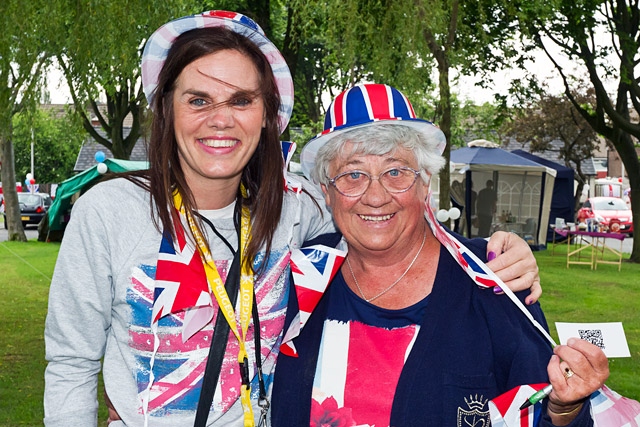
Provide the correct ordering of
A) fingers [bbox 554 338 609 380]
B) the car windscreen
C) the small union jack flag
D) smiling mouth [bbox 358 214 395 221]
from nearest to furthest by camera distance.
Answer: fingers [bbox 554 338 609 380] < the small union jack flag < smiling mouth [bbox 358 214 395 221] < the car windscreen

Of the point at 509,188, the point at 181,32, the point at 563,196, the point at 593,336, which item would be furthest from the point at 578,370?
the point at 563,196

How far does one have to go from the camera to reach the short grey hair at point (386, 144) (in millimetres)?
2693

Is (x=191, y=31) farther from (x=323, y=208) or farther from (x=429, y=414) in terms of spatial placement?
(x=429, y=414)

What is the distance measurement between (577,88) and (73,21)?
92.9ft

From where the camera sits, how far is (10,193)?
78.6ft

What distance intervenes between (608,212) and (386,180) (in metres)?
33.1

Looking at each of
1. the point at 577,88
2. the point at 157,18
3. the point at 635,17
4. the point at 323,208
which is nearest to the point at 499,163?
the point at 635,17

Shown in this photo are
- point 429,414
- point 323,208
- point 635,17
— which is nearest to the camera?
point 429,414

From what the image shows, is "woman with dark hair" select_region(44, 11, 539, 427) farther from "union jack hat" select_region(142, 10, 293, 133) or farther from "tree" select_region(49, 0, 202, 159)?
"tree" select_region(49, 0, 202, 159)

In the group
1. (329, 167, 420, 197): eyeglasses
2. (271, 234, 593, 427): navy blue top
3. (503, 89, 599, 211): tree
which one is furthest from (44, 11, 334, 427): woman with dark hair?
(503, 89, 599, 211): tree

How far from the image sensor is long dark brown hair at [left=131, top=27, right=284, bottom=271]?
2.48 meters

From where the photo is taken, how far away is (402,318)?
2.68 meters

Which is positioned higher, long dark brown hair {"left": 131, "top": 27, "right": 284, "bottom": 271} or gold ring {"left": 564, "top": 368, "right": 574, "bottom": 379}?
long dark brown hair {"left": 131, "top": 27, "right": 284, "bottom": 271}

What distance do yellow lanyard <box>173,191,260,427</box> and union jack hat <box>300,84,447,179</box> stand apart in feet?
1.67
